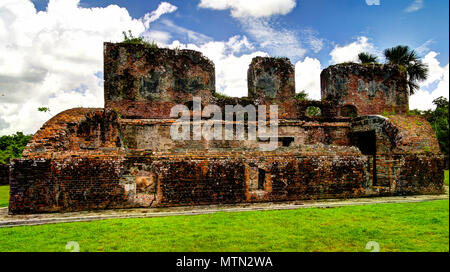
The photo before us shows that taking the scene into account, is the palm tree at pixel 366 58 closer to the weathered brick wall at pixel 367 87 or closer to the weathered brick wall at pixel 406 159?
the weathered brick wall at pixel 367 87

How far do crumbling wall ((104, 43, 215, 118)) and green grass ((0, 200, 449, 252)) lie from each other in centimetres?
1006

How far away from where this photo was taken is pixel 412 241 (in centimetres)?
479

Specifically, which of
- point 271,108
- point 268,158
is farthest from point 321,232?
point 271,108

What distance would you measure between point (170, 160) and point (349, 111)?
45.9ft

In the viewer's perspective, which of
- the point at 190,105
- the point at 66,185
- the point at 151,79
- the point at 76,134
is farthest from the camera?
the point at 190,105

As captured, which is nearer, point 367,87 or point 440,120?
point 367,87

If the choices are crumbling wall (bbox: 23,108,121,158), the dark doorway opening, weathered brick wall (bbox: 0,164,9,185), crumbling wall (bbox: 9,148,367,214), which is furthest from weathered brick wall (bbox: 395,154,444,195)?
weathered brick wall (bbox: 0,164,9,185)

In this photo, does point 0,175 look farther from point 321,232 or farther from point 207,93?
point 321,232

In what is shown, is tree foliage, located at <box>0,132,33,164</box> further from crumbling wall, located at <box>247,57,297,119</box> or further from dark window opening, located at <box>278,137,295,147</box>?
dark window opening, located at <box>278,137,295,147</box>

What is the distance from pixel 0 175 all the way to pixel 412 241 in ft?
70.7

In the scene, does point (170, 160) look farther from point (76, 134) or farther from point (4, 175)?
point (4, 175)

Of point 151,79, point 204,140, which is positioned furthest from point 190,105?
point 204,140

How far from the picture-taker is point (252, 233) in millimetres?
5320
